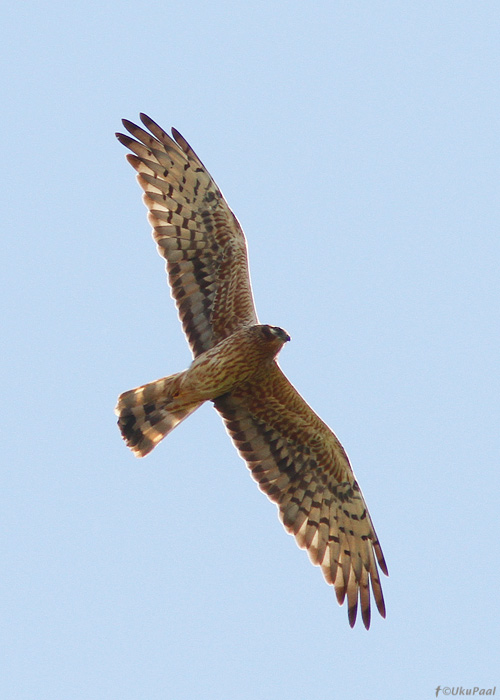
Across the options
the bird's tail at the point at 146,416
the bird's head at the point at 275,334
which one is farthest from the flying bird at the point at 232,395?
the bird's head at the point at 275,334

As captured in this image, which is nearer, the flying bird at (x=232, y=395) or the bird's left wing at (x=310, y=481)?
the flying bird at (x=232, y=395)

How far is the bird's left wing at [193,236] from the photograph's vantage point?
721cm

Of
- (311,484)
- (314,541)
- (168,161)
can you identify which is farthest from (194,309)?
(314,541)

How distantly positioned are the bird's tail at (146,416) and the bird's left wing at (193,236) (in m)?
0.58

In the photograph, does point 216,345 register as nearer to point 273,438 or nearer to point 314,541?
point 273,438

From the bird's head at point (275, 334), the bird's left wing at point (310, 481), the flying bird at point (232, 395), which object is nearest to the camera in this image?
the bird's head at point (275, 334)

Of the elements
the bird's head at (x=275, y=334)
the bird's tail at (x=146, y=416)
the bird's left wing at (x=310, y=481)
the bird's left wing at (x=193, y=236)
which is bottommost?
the bird's left wing at (x=310, y=481)

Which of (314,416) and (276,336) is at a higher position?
(276,336)

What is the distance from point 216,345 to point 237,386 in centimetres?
45

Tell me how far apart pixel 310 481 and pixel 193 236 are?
2.77 m

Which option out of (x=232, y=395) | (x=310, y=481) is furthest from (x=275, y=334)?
(x=310, y=481)

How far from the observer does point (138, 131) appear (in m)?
7.51

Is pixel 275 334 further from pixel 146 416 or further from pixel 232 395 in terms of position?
pixel 146 416

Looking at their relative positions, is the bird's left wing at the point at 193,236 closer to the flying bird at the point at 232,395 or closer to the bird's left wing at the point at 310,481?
the flying bird at the point at 232,395
